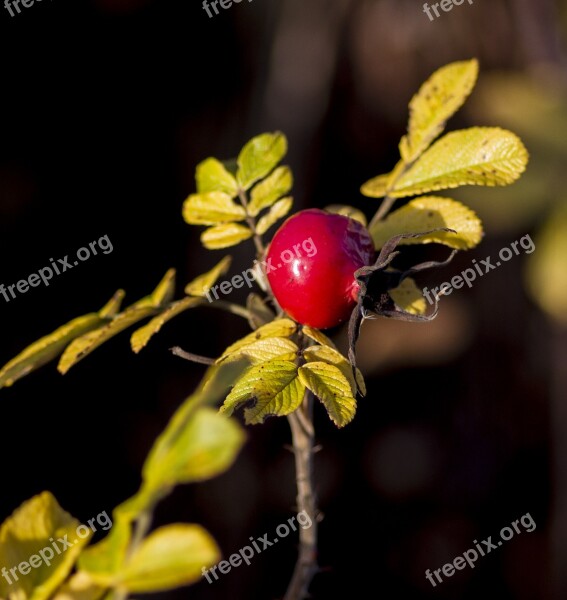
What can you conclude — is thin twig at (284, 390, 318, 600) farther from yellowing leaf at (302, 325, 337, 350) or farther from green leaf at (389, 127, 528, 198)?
green leaf at (389, 127, 528, 198)

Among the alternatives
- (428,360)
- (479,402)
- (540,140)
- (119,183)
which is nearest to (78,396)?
(119,183)

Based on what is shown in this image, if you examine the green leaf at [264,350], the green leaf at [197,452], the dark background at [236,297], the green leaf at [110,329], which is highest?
the green leaf at [197,452]

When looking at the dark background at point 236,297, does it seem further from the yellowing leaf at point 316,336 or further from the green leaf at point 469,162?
the yellowing leaf at point 316,336

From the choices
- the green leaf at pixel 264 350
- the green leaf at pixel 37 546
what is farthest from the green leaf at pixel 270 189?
the green leaf at pixel 37 546

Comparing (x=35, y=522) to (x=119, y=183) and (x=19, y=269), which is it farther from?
(x=119, y=183)

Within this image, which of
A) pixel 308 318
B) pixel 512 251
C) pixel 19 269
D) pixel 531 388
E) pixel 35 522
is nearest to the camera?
pixel 35 522

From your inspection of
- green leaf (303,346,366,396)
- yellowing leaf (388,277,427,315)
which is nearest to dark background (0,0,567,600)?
yellowing leaf (388,277,427,315)

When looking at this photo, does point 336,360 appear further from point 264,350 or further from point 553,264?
point 553,264
